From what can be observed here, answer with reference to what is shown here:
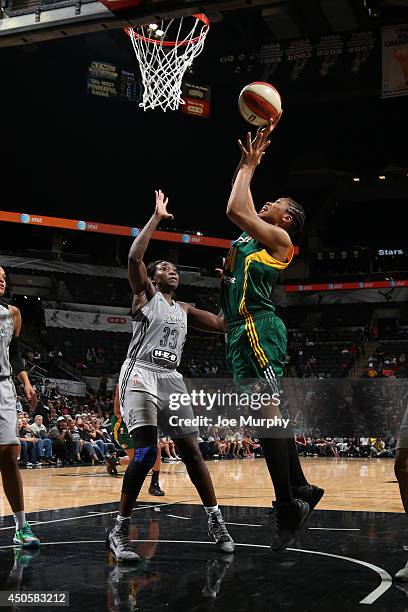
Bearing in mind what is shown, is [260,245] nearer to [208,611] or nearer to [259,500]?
[208,611]

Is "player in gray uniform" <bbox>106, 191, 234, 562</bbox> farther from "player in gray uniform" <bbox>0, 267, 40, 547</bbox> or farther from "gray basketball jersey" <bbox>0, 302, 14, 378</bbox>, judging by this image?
"gray basketball jersey" <bbox>0, 302, 14, 378</bbox>

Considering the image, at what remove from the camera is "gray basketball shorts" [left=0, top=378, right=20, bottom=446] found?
4.74 meters

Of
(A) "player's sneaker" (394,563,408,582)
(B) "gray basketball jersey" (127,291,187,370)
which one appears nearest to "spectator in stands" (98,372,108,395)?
(B) "gray basketball jersey" (127,291,187,370)

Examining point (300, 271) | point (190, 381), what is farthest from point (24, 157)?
point (300, 271)

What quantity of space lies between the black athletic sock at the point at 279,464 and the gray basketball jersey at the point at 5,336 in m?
2.01

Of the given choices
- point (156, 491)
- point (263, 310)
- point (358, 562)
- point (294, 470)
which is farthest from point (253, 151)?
point (156, 491)

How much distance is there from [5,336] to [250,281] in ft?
6.37

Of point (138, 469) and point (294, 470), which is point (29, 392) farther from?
point (294, 470)

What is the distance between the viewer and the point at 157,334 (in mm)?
4820

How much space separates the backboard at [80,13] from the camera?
6.68 m

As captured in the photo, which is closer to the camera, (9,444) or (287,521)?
(287,521)

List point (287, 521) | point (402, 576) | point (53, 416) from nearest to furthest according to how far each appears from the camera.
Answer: point (402, 576), point (287, 521), point (53, 416)

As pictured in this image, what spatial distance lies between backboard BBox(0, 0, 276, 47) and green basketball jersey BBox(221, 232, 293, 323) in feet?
11.3

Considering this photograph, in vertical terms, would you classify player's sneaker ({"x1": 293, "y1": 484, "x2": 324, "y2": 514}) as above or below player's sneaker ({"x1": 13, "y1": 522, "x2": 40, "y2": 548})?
above
